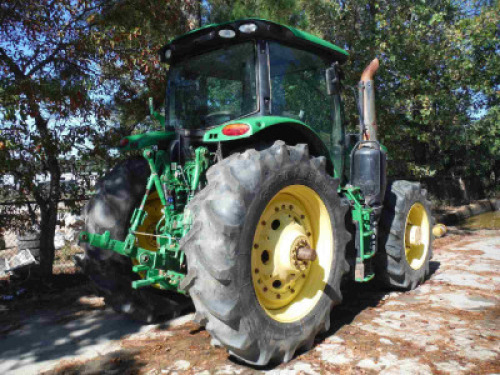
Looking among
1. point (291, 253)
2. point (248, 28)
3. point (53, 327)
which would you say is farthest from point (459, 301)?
point (53, 327)

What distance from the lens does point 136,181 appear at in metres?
3.71

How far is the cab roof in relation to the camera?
336 cm

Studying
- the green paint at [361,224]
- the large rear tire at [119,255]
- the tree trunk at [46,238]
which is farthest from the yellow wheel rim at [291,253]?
the tree trunk at [46,238]

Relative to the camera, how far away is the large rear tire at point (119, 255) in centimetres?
351

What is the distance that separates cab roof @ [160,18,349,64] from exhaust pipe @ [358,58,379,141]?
52cm

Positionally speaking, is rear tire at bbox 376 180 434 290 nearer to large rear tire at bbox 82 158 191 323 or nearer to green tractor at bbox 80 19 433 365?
green tractor at bbox 80 19 433 365

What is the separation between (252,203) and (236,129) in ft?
1.94

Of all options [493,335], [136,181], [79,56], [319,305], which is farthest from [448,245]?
[79,56]

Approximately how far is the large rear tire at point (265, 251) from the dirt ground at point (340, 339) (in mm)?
278

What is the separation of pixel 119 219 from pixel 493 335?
122 inches

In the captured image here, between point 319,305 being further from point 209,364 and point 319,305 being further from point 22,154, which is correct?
point 22,154

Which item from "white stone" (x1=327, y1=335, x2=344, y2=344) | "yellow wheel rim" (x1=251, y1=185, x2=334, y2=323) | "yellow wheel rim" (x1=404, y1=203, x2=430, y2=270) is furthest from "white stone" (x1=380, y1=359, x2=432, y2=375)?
"yellow wheel rim" (x1=404, y1=203, x2=430, y2=270)

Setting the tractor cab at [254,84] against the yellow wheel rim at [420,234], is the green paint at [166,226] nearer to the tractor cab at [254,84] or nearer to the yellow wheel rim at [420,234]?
the tractor cab at [254,84]

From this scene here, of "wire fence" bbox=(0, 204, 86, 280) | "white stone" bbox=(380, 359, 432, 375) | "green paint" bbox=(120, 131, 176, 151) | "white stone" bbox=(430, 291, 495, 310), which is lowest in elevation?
"white stone" bbox=(380, 359, 432, 375)
